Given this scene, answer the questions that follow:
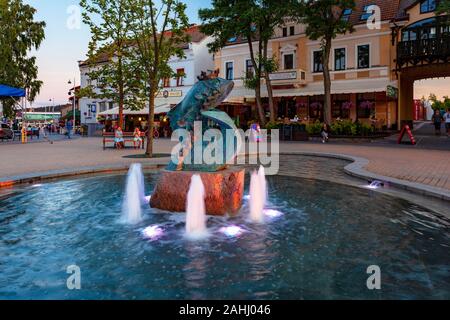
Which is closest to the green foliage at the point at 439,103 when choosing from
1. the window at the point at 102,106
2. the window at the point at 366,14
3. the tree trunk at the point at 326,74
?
the window at the point at 366,14

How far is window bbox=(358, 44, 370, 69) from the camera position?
30500 millimetres

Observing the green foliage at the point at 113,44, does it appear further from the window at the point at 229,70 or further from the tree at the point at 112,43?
the window at the point at 229,70

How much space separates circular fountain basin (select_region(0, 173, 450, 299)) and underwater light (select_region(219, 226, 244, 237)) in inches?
0.6

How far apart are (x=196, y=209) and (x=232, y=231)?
78 centimetres

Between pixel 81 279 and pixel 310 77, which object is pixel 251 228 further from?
pixel 310 77

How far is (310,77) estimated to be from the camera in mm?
33281

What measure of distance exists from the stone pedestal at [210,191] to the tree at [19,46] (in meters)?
34.2

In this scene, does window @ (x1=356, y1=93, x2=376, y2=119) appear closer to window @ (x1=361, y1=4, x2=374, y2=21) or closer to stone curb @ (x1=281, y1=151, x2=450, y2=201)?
window @ (x1=361, y1=4, x2=374, y2=21)


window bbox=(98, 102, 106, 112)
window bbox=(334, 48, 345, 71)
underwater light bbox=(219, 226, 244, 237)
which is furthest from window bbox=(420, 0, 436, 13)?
window bbox=(98, 102, 106, 112)

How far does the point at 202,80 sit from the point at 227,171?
65.3 inches

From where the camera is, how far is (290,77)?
3250 centimetres

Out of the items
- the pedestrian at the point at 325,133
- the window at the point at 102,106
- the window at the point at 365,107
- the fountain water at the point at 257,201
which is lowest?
the fountain water at the point at 257,201

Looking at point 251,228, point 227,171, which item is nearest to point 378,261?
point 251,228

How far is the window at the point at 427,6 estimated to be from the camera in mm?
27750
